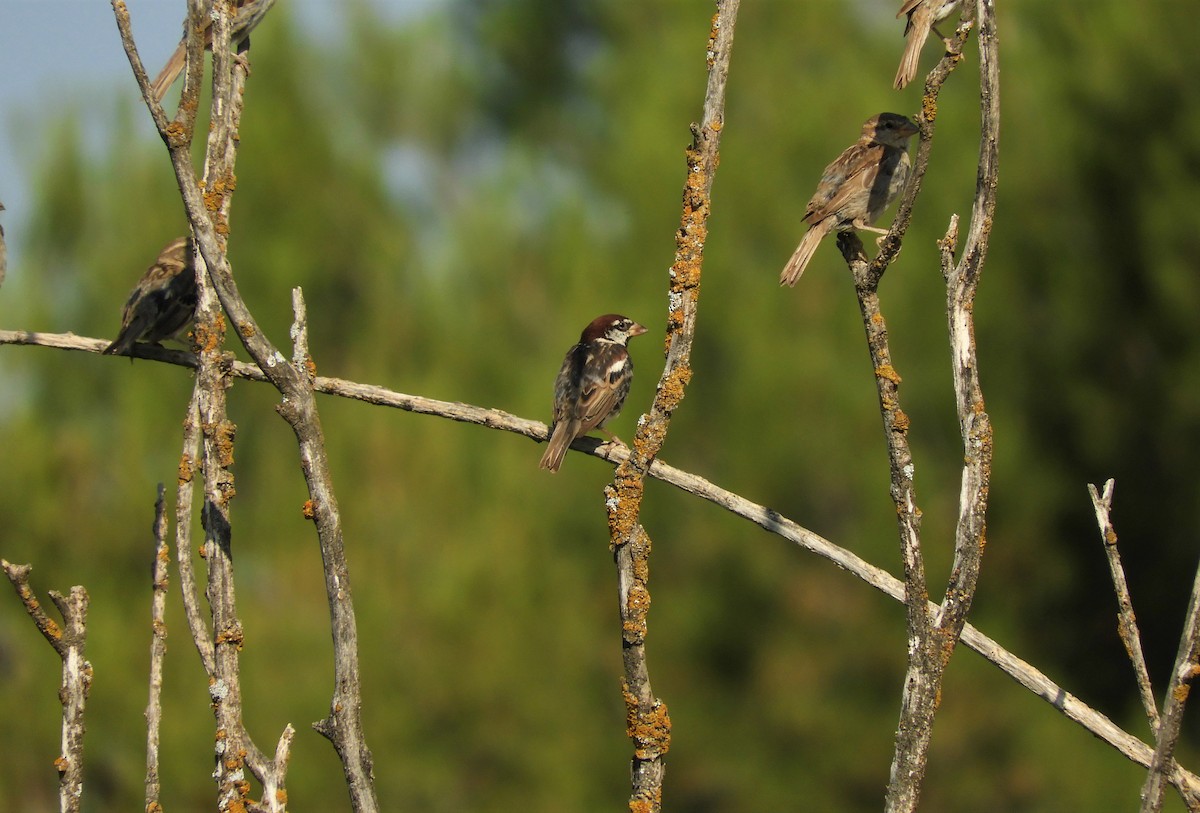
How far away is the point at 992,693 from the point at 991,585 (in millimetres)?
1231

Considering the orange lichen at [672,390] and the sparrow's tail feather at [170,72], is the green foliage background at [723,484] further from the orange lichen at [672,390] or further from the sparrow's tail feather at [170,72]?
the orange lichen at [672,390]

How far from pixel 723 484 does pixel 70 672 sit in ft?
41.5

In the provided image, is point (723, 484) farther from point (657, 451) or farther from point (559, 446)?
point (657, 451)

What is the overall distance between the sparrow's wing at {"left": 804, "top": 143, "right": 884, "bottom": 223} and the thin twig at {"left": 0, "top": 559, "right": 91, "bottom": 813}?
14.5 feet

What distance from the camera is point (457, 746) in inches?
683

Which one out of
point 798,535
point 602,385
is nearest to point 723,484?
point 602,385

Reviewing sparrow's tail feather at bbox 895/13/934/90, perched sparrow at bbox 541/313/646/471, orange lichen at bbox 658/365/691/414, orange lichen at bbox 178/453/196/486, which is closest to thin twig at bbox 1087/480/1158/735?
orange lichen at bbox 658/365/691/414

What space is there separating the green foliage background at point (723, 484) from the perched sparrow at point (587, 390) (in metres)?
7.77

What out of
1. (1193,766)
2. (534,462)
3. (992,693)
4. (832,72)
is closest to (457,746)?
(534,462)

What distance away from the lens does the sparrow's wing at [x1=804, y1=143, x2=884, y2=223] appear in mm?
6574

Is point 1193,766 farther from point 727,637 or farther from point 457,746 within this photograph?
point 457,746

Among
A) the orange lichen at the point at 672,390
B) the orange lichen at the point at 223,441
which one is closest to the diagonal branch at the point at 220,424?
the orange lichen at the point at 223,441

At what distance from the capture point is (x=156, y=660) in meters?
3.08

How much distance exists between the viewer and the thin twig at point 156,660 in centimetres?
294
